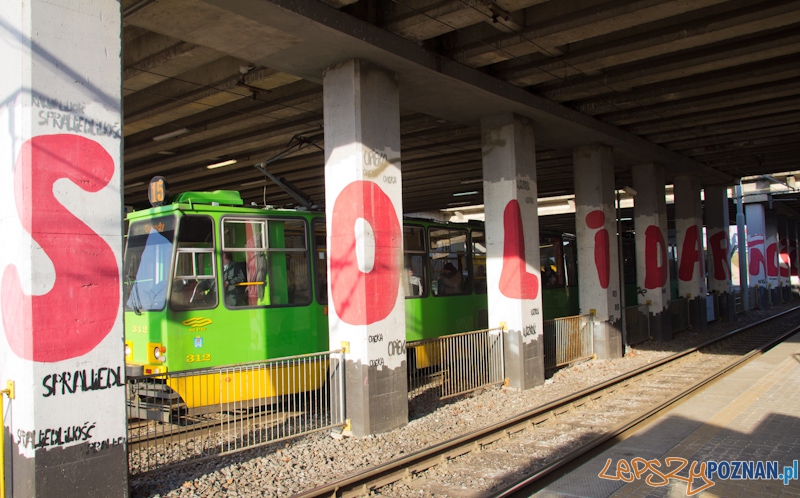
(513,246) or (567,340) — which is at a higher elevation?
(513,246)

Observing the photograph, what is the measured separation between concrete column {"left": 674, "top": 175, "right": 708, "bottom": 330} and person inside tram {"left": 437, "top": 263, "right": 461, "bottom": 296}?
11867 millimetres

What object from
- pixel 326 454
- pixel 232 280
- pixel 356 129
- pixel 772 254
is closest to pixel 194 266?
pixel 232 280

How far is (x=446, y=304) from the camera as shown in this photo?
12.7 m

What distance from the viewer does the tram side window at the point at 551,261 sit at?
16125 millimetres

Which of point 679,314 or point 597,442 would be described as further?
point 679,314

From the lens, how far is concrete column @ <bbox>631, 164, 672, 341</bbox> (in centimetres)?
1844

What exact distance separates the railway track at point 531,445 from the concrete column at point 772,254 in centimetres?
2762

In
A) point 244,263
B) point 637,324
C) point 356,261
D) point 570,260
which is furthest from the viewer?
point 637,324

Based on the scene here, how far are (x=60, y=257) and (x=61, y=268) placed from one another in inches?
3.8

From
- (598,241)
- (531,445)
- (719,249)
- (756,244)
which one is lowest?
(531,445)

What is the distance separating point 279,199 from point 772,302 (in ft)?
95.6

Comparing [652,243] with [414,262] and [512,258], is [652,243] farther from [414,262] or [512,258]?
[414,262]

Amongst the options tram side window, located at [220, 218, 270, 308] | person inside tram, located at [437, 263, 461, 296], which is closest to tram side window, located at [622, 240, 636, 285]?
person inside tram, located at [437, 263, 461, 296]

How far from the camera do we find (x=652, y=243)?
61.0 ft
